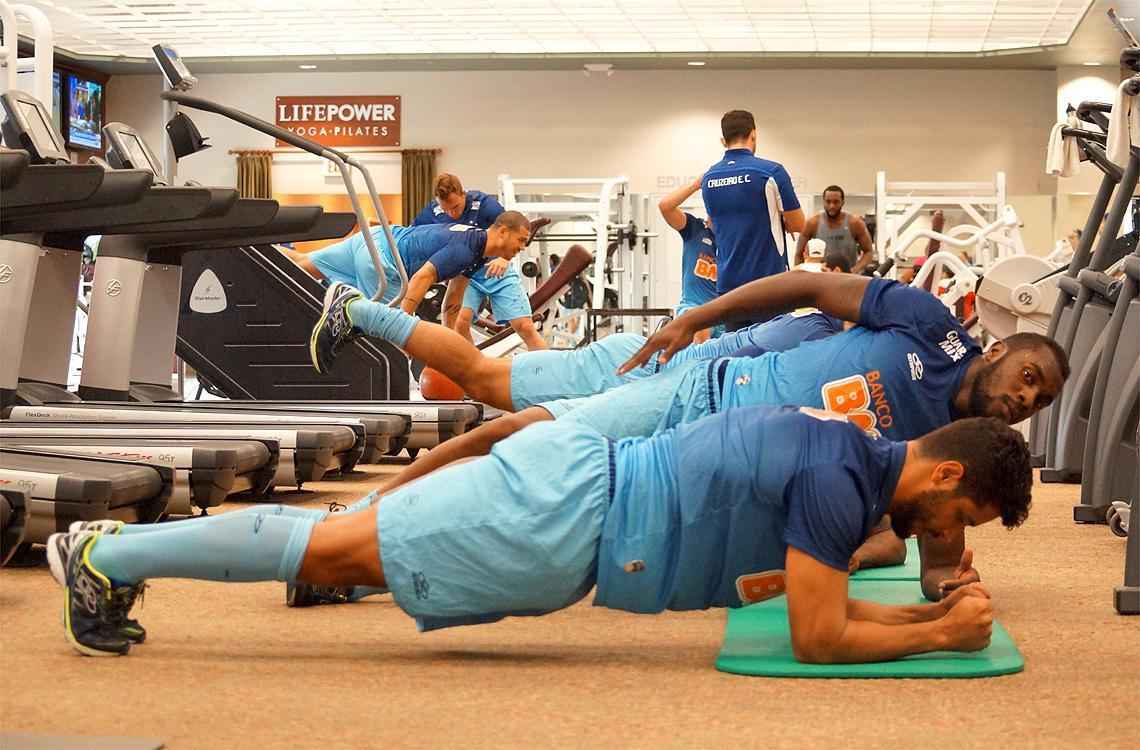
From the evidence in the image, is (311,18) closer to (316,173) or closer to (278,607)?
(316,173)

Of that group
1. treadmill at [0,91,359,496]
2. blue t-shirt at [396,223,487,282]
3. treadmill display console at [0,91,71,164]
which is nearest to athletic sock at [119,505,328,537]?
treadmill at [0,91,359,496]

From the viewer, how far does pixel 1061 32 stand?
1470cm

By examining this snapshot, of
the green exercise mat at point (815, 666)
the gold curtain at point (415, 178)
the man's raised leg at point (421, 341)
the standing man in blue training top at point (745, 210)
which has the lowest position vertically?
the green exercise mat at point (815, 666)

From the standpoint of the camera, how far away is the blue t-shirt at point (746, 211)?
18.7 ft

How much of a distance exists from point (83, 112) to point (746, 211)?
13.5 m

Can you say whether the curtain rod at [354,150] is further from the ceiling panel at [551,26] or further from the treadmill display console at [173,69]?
the treadmill display console at [173,69]

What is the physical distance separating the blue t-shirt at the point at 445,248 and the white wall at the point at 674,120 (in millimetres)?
10335

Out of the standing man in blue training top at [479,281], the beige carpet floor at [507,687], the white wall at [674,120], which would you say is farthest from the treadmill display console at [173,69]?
the white wall at [674,120]

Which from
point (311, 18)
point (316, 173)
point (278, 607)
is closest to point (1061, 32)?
point (311, 18)

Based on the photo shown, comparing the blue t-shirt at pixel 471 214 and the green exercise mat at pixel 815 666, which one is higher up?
the blue t-shirt at pixel 471 214

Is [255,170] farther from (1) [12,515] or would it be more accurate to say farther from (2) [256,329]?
(1) [12,515]

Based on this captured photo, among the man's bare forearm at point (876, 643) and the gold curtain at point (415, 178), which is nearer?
the man's bare forearm at point (876, 643)

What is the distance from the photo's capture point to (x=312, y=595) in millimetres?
3010

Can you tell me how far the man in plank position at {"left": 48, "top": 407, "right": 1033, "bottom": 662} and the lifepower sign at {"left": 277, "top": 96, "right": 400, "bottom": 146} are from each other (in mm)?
15885
